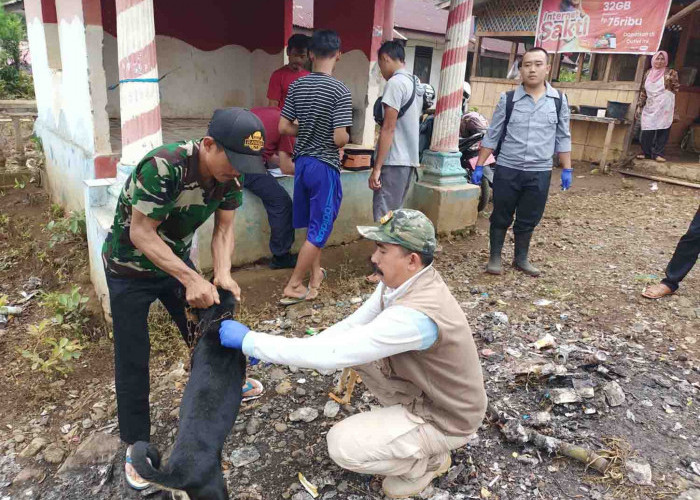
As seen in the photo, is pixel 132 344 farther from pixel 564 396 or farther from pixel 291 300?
pixel 564 396

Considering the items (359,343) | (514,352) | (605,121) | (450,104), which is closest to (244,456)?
(359,343)

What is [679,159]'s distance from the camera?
981 centimetres

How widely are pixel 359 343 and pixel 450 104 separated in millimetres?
4431

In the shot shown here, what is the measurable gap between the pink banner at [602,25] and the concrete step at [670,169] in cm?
203

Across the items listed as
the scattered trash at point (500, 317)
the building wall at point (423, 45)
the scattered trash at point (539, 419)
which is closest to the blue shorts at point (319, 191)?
the scattered trash at point (500, 317)

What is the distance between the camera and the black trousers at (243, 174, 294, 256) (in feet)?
14.9

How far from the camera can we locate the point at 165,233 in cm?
233

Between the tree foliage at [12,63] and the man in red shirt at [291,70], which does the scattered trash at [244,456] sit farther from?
the tree foliage at [12,63]

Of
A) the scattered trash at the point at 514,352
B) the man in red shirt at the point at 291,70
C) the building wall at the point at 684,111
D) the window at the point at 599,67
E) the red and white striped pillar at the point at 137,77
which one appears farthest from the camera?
the window at the point at 599,67

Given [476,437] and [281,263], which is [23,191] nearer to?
[281,263]

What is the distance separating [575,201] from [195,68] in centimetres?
610

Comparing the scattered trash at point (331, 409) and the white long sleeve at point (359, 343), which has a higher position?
the white long sleeve at point (359, 343)

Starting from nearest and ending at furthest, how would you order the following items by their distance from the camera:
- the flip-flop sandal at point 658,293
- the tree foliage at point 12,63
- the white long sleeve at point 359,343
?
1. the white long sleeve at point 359,343
2. the flip-flop sandal at point 658,293
3. the tree foliage at point 12,63

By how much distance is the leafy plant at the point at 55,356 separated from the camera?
3.31 m
